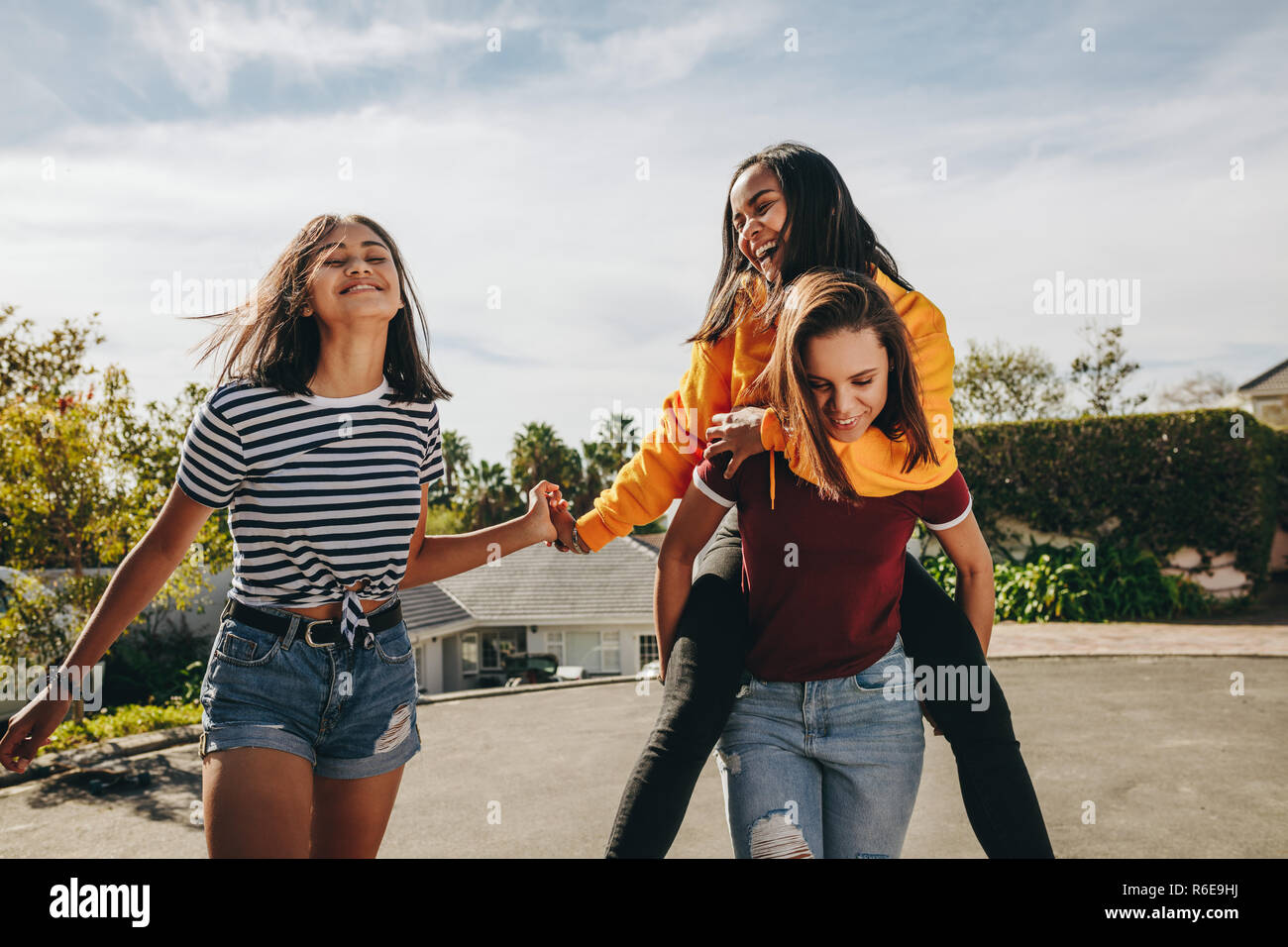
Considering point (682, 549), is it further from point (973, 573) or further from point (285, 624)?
point (285, 624)

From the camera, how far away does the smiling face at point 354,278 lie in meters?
2.32

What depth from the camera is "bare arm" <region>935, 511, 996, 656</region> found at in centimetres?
234

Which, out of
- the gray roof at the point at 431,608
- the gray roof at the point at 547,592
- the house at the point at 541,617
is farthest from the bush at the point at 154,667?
the house at the point at 541,617

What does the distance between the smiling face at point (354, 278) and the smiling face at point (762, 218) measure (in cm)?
90

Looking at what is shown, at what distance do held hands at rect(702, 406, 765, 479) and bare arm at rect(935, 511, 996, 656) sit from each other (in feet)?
1.78

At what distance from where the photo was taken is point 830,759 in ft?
7.07

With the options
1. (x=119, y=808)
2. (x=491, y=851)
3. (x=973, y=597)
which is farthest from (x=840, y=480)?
(x=119, y=808)

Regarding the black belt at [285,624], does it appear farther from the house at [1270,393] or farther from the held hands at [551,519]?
the house at [1270,393]

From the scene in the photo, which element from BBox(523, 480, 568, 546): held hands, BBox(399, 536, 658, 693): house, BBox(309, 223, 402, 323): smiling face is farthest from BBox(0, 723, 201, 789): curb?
BBox(399, 536, 658, 693): house

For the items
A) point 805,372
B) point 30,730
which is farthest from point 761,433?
point 30,730

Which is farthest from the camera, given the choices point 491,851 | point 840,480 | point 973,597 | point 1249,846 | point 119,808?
point 119,808

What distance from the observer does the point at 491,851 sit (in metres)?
5.57

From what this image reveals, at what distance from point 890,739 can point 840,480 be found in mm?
610
